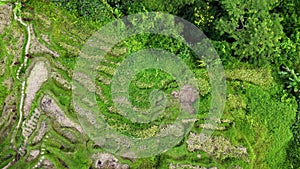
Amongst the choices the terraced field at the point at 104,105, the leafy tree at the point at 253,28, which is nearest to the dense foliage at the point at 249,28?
the leafy tree at the point at 253,28

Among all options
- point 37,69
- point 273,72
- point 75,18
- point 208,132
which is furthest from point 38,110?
point 273,72

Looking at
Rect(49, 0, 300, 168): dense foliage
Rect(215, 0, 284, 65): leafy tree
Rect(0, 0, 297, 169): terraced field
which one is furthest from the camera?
Rect(49, 0, 300, 168): dense foliage

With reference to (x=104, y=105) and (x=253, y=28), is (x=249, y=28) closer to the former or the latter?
(x=253, y=28)

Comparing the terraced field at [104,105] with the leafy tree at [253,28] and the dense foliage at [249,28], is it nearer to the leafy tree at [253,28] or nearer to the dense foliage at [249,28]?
the dense foliage at [249,28]

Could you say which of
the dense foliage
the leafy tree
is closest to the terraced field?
the dense foliage

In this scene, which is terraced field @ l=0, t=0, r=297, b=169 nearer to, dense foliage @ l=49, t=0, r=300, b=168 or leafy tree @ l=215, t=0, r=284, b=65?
dense foliage @ l=49, t=0, r=300, b=168

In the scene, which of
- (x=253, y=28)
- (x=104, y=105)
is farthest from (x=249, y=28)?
(x=104, y=105)

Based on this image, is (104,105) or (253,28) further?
(253,28)

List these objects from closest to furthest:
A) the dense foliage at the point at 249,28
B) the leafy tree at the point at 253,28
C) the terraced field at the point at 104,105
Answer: the terraced field at the point at 104,105, the leafy tree at the point at 253,28, the dense foliage at the point at 249,28

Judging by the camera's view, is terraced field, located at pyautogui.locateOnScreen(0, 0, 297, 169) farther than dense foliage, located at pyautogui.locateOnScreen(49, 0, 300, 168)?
No
